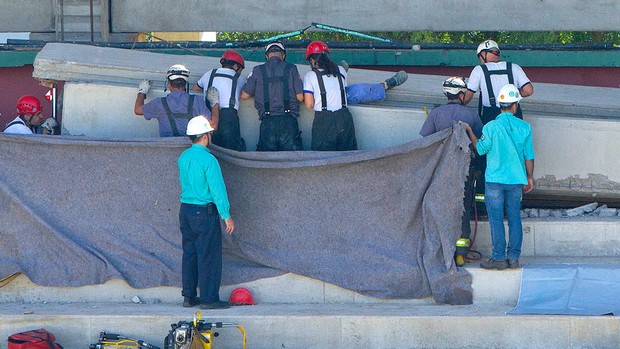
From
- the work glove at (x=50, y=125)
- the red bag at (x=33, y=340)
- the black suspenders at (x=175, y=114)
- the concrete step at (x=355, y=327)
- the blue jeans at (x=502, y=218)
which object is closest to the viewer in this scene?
the red bag at (x=33, y=340)

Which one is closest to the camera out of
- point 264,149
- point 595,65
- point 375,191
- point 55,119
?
point 375,191

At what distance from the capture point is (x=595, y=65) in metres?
13.1

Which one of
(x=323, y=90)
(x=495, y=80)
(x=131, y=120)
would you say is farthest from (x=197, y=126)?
(x=495, y=80)

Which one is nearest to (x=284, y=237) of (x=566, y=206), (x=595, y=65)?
(x=566, y=206)

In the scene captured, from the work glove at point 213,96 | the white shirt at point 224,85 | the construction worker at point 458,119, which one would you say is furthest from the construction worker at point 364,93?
the work glove at point 213,96

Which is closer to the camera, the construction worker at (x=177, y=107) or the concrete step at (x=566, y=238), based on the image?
the concrete step at (x=566, y=238)

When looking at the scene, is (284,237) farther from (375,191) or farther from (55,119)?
(55,119)

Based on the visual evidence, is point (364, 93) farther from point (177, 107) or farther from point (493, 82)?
point (177, 107)

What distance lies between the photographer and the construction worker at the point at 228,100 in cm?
1054

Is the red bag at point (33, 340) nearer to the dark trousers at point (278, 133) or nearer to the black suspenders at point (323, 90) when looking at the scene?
the dark trousers at point (278, 133)

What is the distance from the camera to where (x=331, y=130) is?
34.4ft

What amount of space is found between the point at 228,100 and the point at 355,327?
2849 mm

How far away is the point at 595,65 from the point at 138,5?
6.42m

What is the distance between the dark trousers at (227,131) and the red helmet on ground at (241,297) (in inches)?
62.2
